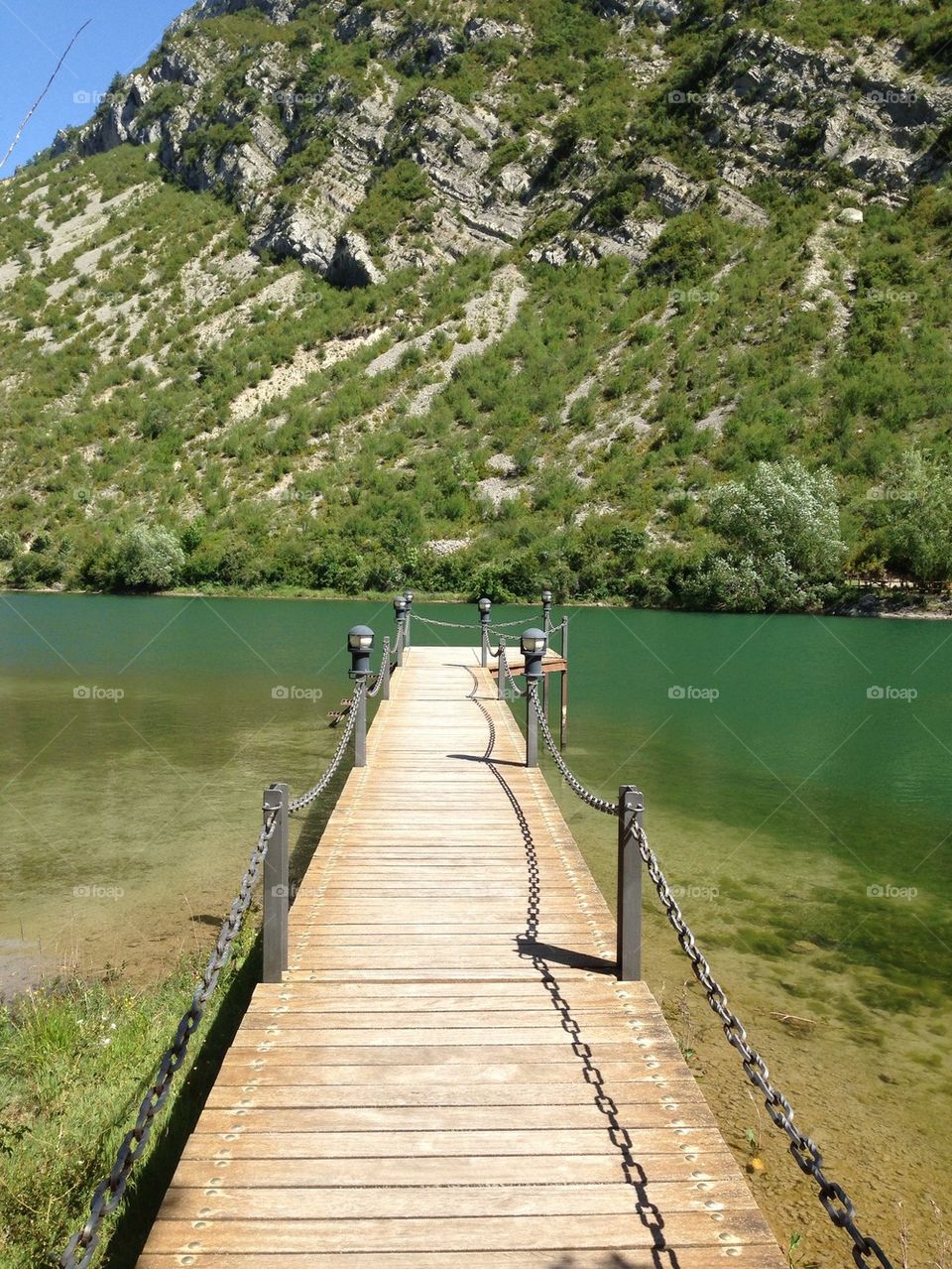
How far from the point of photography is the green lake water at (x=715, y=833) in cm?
590

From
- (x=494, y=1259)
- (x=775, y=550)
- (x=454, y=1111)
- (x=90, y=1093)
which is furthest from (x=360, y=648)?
(x=775, y=550)

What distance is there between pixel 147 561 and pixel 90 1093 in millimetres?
54106

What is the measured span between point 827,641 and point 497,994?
31.9 meters

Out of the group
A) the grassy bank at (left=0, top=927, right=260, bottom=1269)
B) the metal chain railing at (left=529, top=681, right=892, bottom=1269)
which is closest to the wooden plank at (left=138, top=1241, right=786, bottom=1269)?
the metal chain railing at (left=529, top=681, right=892, bottom=1269)

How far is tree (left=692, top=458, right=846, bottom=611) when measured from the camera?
45188 millimetres

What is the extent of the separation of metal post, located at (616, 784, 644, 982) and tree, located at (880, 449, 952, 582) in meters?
44.4

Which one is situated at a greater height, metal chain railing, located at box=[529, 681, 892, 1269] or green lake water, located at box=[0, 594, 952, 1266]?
metal chain railing, located at box=[529, 681, 892, 1269]

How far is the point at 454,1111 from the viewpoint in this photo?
12.0ft

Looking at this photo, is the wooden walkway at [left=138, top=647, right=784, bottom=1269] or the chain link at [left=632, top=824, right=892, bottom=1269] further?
the wooden walkway at [left=138, top=647, right=784, bottom=1269]

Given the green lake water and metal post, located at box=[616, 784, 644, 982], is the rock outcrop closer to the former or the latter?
the green lake water

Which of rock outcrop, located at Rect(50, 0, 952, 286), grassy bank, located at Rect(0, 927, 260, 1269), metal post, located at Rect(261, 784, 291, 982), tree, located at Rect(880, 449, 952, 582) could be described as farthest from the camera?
rock outcrop, located at Rect(50, 0, 952, 286)

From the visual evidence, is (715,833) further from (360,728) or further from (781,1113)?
(781,1113)

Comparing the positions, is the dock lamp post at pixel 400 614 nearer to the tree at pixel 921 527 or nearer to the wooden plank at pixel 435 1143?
the wooden plank at pixel 435 1143

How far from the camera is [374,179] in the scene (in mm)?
90375
